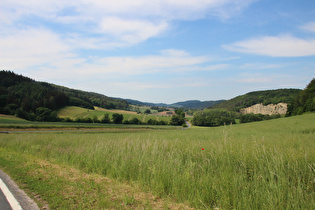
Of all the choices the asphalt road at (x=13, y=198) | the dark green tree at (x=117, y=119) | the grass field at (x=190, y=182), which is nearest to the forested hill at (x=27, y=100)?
the dark green tree at (x=117, y=119)

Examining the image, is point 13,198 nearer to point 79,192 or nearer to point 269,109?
point 79,192

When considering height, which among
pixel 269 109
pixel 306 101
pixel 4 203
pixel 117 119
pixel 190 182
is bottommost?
pixel 117 119

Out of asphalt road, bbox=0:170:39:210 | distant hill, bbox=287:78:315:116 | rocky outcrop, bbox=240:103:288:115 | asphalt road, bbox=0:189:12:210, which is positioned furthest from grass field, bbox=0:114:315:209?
rocky outcrop, bbox=240:103:288:115

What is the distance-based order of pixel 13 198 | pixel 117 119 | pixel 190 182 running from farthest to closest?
pixel 117 119
pixel 190 182
pixel 13 198

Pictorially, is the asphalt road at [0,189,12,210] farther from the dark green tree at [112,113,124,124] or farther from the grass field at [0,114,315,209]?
the dark green tree at [112,113,124,124]

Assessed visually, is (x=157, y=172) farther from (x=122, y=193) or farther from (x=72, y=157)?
(x=72, y=157)

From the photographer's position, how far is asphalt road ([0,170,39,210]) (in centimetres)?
466

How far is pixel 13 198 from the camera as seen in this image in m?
5.12

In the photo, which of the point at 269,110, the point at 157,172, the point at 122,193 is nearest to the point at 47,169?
the point at 122,193

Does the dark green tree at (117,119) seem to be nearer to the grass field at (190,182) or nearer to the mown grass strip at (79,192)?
the grass field at (190,182)

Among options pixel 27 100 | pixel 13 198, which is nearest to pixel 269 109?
pixel 27 100

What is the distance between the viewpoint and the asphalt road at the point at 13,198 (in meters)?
4.66

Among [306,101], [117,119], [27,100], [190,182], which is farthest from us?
[117,119]

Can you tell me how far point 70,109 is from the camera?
338 feet
